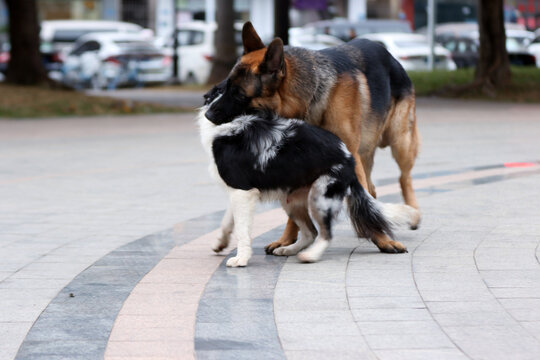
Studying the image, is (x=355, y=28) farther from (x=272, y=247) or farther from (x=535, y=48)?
(x=272, y=247)

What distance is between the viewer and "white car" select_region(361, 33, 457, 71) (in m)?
30.9

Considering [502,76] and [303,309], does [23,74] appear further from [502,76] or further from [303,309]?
[303,309]

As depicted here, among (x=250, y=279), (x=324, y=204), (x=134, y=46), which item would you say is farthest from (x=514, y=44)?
(x=250, y=279)

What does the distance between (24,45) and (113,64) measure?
10.2m

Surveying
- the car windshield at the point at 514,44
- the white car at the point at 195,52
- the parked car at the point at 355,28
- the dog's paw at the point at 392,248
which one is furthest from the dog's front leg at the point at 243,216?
the parked car at the point at 355,28

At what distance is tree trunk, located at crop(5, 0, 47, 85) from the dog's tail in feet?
54.5

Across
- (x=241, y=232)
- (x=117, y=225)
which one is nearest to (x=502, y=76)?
(x=117, y=225)

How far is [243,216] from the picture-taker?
5.88m

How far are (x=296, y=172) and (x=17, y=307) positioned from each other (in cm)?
173

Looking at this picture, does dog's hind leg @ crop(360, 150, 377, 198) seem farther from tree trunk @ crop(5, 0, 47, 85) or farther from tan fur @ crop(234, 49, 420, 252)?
tree trunk @ crop(5, 0, 47, 85)

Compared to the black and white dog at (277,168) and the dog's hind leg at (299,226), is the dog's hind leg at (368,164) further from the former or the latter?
the black and white dog at (277,168)

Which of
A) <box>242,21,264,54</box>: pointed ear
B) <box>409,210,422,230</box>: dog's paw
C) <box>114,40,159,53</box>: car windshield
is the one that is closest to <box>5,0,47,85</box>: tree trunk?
<box>114,40,159,53</box>: car windshield

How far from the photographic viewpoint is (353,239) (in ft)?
22.5

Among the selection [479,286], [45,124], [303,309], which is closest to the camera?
[303,309]
